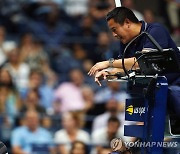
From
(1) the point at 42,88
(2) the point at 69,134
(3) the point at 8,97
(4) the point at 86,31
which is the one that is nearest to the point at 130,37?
(2) the point at 69,134

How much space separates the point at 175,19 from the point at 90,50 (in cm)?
264

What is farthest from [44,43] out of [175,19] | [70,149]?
[70,149]

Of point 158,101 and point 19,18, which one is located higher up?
point 19,18

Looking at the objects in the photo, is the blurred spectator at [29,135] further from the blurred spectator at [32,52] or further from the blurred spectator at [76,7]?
the blurred spectator at [76,7]

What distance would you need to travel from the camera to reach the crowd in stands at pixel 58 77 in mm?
11070

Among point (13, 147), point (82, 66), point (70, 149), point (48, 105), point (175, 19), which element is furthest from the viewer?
point (175, 19)

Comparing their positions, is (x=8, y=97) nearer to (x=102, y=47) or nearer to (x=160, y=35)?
(x=102, y=47)

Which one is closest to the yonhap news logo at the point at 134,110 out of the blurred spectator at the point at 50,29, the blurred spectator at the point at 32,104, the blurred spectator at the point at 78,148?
the blurred spectator at the point at 78,148

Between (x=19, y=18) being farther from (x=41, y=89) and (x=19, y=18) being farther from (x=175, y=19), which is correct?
(x=175, y=19)

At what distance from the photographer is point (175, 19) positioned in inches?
623

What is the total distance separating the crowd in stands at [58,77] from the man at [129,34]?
2.90 metres

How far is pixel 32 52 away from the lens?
13.2 m

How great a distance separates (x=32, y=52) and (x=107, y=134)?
2973mm

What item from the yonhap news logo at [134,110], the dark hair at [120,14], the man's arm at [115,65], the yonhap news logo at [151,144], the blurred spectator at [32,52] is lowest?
the yonhap news logo at [151,144]
